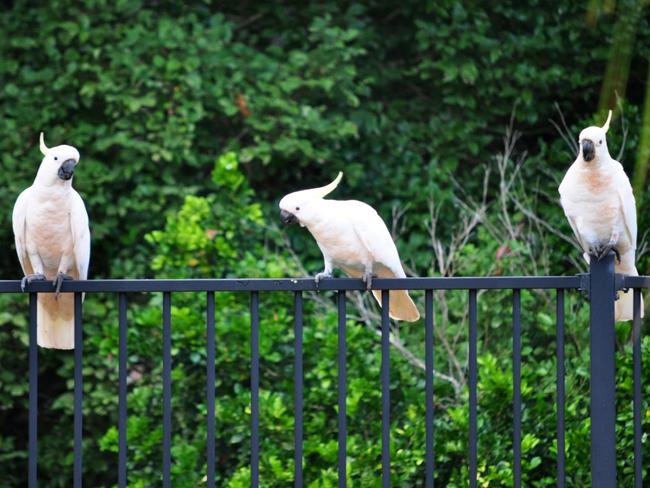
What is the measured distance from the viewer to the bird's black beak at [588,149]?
2734 mm

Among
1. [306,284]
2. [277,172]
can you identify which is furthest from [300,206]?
[277,172]

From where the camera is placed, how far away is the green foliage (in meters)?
4.04

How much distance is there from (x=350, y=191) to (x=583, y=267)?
4.37 feet

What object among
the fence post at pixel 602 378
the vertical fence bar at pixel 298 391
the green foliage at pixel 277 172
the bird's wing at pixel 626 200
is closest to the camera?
the fence post at pixel 602 378

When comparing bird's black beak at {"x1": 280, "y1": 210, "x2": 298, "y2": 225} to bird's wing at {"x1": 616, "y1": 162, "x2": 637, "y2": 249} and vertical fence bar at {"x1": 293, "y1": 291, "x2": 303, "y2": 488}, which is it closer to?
vertical fence bar at {"x1": 293, "y1": 291, "x2": 303, "y2": 488}

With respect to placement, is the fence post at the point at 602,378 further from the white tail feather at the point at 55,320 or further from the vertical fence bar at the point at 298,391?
the white tail feather at the point at 55,320

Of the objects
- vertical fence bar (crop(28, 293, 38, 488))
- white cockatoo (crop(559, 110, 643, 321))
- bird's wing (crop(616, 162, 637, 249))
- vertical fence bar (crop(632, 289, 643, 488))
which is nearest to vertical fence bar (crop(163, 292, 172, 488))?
vertical fence bar (crop(28, 293, 38, 488))

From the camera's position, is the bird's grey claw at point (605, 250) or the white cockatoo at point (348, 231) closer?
the bird's grey claw at point (605, 250)

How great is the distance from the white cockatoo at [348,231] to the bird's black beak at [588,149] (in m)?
0.57

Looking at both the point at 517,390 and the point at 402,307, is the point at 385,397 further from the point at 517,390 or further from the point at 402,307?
the point at 402,307

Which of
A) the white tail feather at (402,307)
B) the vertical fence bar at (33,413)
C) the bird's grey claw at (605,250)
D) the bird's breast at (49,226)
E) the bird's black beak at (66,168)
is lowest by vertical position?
the vertical fence bar at (33,413)

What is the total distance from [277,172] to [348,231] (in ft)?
7.85

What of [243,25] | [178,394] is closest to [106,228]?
[178,394]

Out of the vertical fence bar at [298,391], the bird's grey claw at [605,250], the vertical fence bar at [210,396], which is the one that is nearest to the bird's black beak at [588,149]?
the bird's grey claw at [605,250]
